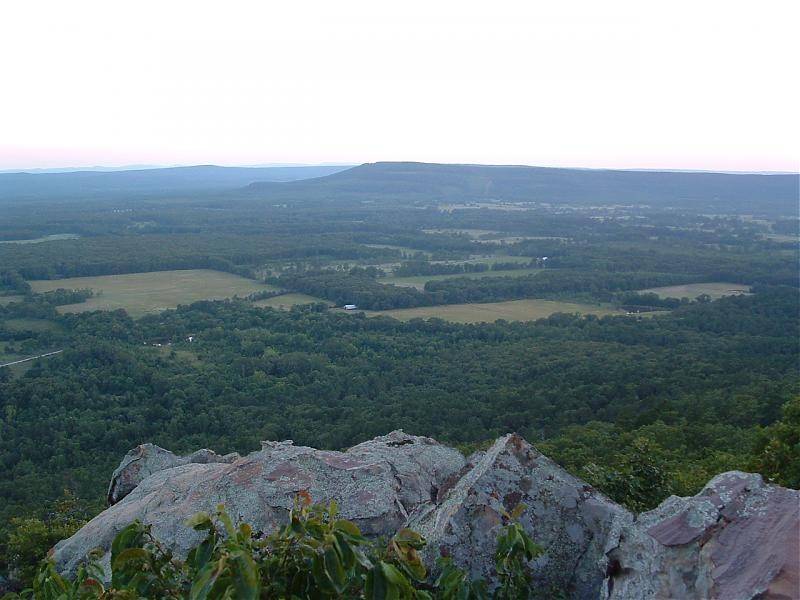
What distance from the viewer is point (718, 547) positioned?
506 cm

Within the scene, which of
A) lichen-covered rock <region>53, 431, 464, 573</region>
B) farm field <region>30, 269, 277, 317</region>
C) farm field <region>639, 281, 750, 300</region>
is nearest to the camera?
lichen-covered rock <region>53, 431, 464, 573</region>

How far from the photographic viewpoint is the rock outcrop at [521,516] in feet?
16.3

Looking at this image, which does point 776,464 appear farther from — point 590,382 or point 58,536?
point 590,382

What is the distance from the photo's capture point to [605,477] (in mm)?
11414

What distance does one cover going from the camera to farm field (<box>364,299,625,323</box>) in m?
59.5

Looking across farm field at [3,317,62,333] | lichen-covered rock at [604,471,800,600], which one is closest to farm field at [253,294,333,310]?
farm field at [3,317,62,333]

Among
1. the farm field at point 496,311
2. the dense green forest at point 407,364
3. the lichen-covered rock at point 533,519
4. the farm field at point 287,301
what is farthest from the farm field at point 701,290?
the lichen-covered rock at point 533,519

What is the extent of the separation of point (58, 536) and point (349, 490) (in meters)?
8.80

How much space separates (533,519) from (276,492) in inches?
131

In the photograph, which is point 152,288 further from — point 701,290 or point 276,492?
point 276,492

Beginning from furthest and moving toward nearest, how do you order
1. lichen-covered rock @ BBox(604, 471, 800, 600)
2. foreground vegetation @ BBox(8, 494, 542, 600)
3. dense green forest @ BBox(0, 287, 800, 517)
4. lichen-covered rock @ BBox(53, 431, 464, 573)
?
dense green forest @ BBox(0, 287, 800, 517) < lichen-covered rock @ BBox(53, 431, 464, 573) < lichen-covered rock @ BBox(604, 471, 800, 600) < foreground vegetation @ BBox(8, 494, 542, 600)

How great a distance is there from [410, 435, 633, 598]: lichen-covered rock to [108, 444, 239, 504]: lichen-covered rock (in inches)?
246

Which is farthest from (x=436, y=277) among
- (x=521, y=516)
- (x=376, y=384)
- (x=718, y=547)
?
(x=718, y=547)

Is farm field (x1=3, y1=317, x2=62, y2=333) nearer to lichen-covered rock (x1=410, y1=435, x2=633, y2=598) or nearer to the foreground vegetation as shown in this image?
lichen-covered rock (x1=410, y1=435, x2=633, y2=598)
